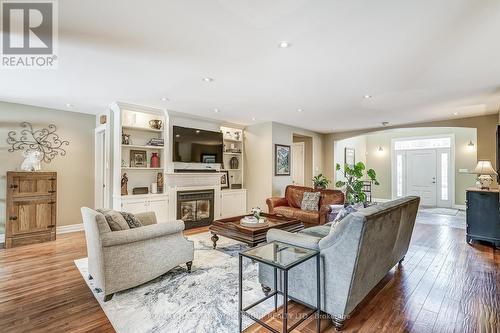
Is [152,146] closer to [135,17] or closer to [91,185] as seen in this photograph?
[91,185]

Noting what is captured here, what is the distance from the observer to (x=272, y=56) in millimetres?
2658

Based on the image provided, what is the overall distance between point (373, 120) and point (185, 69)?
485 cm

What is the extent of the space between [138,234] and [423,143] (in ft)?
31.3

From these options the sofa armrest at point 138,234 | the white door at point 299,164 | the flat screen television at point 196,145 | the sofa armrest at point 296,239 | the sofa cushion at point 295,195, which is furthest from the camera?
the white door at point 299,164

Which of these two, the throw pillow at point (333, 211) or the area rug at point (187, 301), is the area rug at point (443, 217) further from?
the area rug at point (187, 301)

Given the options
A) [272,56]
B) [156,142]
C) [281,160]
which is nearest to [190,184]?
[156,142]

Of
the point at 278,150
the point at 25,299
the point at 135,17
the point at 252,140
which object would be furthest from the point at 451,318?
the point at 252,140

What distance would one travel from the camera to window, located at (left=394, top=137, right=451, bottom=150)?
8158 millimetres

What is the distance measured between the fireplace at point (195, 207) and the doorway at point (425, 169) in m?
7.05

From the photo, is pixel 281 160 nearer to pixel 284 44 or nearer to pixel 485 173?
pixel 485 173

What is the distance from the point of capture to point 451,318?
2123 millimetres

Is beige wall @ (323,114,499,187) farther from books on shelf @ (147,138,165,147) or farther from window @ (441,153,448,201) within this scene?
books on shelf @ (147,138,165,147)

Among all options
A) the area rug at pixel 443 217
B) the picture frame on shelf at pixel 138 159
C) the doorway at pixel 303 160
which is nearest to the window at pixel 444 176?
the area rug at pixel 443 217

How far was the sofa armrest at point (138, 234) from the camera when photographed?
7.70 ft
